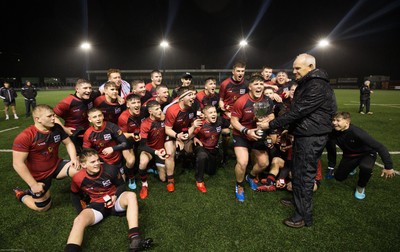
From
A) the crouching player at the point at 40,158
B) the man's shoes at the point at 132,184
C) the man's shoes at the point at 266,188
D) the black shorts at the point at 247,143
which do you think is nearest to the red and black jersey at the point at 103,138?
the crouching player at the point at 40,158

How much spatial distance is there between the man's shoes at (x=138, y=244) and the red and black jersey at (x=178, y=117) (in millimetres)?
2404

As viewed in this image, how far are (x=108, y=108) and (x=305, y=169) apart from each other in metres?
4.24

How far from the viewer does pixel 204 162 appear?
4.57 meters

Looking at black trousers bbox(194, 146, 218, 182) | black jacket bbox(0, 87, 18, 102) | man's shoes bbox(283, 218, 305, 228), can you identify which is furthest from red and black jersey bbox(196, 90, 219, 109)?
black jacket bbox(0, 87, 18, 102)

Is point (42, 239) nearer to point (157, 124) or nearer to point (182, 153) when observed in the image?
point (157, 124)

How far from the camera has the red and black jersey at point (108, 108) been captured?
16.0ft

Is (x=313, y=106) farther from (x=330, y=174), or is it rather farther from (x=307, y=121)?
(x=330, y=174)

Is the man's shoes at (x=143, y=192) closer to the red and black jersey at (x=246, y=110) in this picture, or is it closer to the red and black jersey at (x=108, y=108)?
the red and black jersey at (x=108, y=108)

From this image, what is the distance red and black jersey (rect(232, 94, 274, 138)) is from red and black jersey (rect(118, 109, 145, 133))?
225 cm

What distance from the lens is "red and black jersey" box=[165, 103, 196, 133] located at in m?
4.64

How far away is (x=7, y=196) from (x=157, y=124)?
3.23 metres

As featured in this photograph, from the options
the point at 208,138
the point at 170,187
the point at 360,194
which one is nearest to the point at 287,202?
the point at 360,194

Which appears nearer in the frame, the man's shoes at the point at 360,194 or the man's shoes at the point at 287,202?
the man's shoes at the point at 287,202

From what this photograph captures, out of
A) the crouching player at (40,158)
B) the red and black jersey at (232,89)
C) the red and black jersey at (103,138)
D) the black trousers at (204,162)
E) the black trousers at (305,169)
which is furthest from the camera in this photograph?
the red and black jersey at (232,89)
